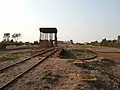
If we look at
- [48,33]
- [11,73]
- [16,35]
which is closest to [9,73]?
[11,73]

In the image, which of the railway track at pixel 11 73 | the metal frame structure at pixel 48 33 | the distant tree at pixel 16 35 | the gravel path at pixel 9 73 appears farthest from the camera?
the distant tree at pixel 16 35

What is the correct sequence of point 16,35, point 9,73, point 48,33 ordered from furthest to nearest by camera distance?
point 16,35, point 48,33, point 9,73

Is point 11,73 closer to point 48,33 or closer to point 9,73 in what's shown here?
point 9,73

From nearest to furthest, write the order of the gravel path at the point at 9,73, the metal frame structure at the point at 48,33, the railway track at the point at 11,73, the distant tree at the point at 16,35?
the railway track at the point at 11,73 < the gravel path at the point at 9,73 < the metal frame structure at the point at 48,33 < the distant tree at the point at 16,35

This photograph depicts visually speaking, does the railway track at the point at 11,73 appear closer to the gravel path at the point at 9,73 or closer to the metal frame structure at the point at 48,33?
the gravel path at the point at 9,73

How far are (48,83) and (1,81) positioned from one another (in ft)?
6.52

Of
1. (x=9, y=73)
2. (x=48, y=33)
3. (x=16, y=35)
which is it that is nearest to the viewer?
(x=9, y=73)

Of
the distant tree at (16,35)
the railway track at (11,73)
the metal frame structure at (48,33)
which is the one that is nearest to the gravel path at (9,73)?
the railway track at (11,73)

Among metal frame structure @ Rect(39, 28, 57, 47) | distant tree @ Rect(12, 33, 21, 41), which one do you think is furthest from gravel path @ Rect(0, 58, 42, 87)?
distant tree @ Rect(12, 33, 21, 41)

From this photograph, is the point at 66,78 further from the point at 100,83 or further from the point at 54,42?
the point at 54,42

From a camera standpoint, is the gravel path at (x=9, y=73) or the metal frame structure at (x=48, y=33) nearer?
the gravel path at (x=9, y=73)

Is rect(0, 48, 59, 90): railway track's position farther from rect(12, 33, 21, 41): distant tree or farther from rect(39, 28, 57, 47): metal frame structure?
rect(12, 33, 21, 41): distant tree

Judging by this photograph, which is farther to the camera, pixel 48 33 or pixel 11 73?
pixel 48 33

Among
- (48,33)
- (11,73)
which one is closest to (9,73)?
(11,73)
